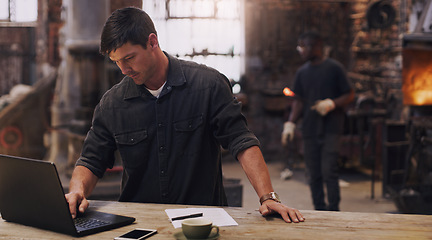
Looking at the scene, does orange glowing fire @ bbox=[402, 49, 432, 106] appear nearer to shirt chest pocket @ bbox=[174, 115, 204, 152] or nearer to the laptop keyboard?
shirt chest pocket @ bbox=[174, 115, 204, 152]

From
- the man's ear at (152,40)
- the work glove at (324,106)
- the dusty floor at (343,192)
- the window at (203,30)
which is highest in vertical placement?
the window at (203,30)

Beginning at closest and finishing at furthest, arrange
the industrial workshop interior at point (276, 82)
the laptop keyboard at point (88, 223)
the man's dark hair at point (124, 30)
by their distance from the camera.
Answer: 1. the laptop keyboard at point (88, 223)
2. the man's dark hair at point (124, 30)
3. the industrial workshop interior at point (276, 82)

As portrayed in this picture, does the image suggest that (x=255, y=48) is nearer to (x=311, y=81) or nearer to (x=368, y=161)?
(x=368, y=161)

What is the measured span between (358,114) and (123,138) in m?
4.73

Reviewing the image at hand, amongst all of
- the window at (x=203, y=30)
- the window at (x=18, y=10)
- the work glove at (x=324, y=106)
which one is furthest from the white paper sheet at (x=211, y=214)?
the window at (x=18, y=10)

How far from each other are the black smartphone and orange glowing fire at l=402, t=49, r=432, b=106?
13.0 feet

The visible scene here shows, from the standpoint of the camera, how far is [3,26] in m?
12.5

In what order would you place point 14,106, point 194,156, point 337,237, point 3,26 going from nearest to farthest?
point 337,237, point 194,156, point 14,106, point 3,26

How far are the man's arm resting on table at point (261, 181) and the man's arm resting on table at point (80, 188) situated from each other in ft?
2.28

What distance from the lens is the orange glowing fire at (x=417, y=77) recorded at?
4.89 meters

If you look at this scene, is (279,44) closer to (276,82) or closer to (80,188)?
(276,82)

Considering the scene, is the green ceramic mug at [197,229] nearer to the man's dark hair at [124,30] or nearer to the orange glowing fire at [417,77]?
the man's dark hair at [124,30]

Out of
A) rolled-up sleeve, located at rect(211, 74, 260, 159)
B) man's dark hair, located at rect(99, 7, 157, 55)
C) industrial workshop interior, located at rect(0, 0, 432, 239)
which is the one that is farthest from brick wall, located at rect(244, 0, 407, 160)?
man's dark hair, located at rect(99, 7, 157, 55)

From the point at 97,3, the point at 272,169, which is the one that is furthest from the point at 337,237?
the point at 272,169
